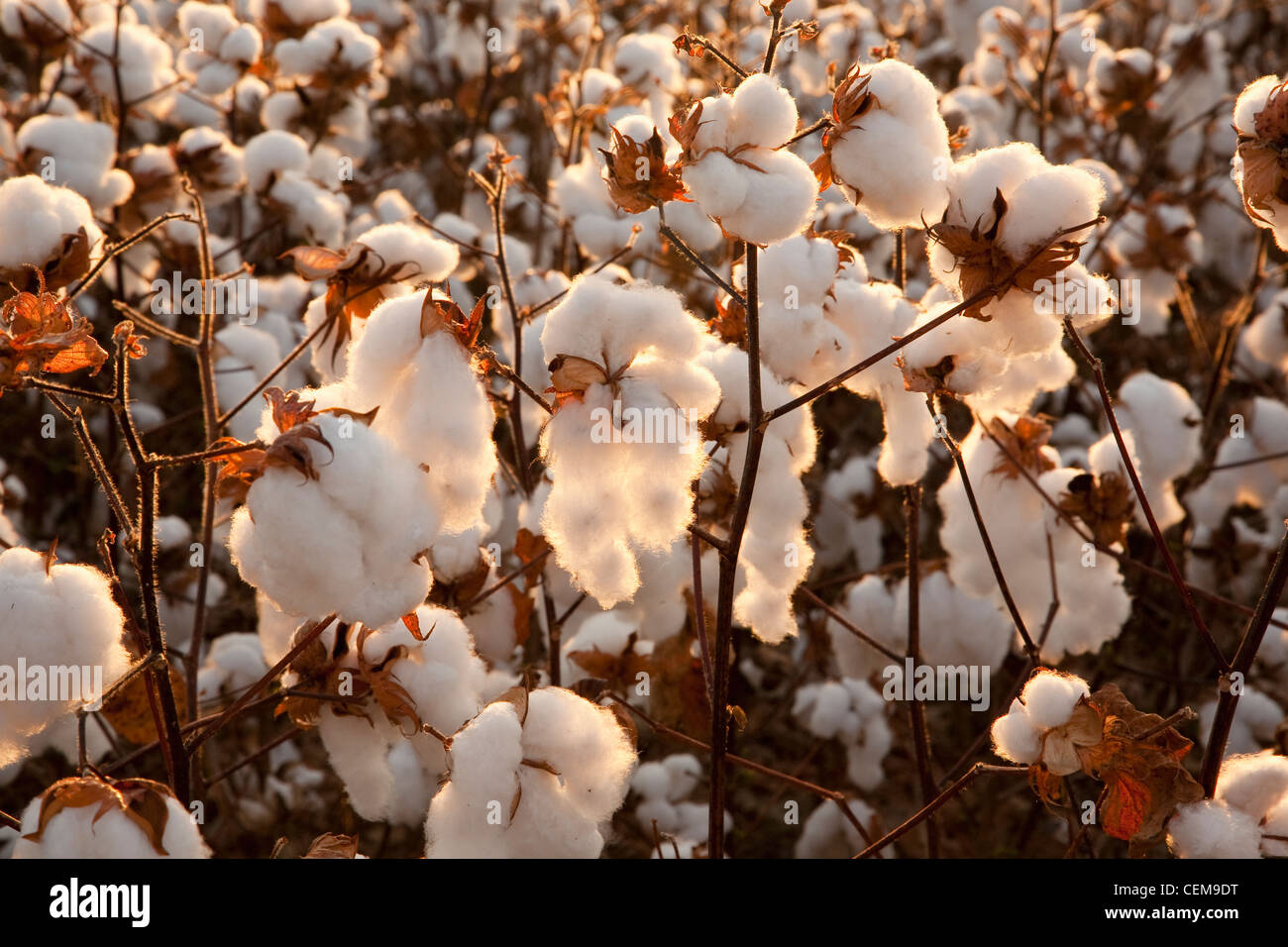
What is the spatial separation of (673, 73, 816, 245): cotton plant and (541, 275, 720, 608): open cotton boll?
117 millimetres

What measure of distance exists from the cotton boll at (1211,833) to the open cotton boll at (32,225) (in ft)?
4.75

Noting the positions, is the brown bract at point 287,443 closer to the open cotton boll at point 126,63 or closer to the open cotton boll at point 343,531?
the open cotton boll at point 343,531

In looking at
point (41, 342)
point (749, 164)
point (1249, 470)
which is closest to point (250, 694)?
point (41, 342)

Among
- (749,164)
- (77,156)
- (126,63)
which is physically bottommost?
(749,164)

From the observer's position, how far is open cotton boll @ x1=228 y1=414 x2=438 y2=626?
3.24 feet

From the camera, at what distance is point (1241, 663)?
1.29m

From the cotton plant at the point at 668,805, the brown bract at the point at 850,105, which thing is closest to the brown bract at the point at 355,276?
the brown bract at the point at 850,105

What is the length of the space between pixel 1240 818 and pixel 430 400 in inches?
37.8

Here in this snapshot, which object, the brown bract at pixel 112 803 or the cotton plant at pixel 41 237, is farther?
the cotton plant at pixel 41 237

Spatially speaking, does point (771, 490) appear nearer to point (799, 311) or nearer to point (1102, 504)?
point (799, 311)

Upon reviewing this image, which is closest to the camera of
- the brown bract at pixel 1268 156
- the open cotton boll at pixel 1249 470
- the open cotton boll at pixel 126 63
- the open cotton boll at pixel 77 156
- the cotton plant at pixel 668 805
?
the brown bract at pixel 1268 156

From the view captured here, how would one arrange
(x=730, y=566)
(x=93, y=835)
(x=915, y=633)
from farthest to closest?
1. (x=915, y=633)
2. (x=730, y=566)
3. (x=93, y=835)

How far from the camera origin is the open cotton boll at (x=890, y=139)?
45.5 inches
